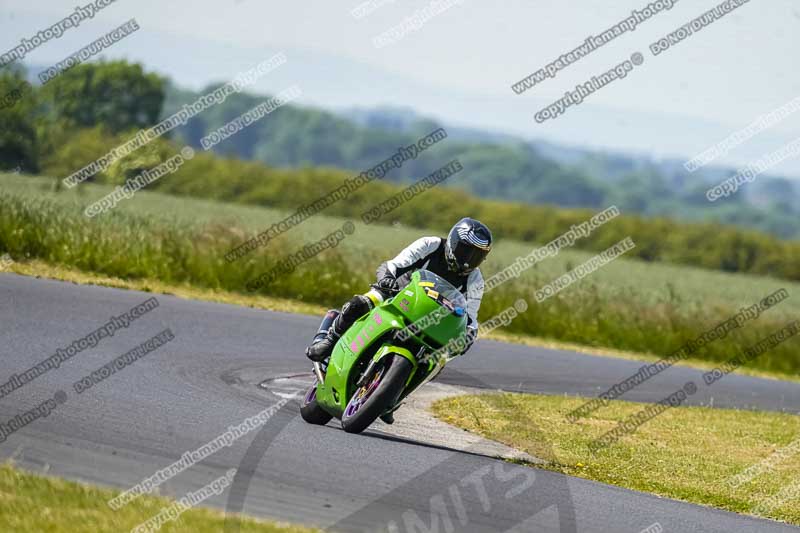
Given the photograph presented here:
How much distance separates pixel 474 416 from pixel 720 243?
59.5 m

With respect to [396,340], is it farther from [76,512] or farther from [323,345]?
[76,512]

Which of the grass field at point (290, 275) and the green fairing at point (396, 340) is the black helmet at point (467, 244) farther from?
the grass field at point (290, 275)

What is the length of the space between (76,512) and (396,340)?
11.6 ft

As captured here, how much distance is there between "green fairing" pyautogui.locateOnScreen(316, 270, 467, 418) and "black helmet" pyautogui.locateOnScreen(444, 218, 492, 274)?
0.32m

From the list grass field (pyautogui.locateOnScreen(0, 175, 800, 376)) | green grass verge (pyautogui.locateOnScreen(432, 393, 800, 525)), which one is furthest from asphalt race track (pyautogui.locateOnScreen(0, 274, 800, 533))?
grass field (pyautogui.locateOnScreen(0, 175, 800, 376))

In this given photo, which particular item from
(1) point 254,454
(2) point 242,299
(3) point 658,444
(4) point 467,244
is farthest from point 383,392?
(2) point 242,299

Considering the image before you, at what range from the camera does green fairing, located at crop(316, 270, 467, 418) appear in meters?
9.35

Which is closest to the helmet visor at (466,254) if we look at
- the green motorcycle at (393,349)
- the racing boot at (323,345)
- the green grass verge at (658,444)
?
the green motorcycle at (393,349)

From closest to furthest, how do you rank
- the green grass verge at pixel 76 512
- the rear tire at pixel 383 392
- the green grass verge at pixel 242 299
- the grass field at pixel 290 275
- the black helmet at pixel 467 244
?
the green grass verge at pixel 76 512
the rear tire at pixel 383 392
the black helmet at pixel 467 244
the green grass verge at pixel 242 299
the grass field at pixel 290 275

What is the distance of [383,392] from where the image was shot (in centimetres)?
926

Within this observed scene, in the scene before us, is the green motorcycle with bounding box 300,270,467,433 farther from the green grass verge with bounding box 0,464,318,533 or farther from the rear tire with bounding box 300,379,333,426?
the green grass verge with bounding box 0,464,318,533

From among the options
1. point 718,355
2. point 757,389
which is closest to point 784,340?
point 718,355

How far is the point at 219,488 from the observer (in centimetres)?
737

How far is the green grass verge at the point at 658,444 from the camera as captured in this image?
1059cm
